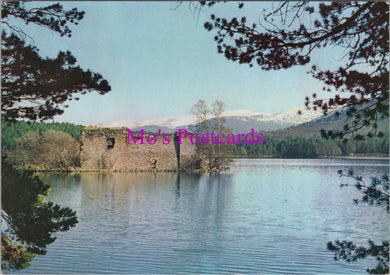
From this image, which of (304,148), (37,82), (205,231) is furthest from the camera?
(304,148)

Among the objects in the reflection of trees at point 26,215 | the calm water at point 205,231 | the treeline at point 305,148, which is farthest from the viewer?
the treeline at point 305,148

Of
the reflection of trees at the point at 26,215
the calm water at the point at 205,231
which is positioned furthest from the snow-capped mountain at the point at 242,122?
the reflection of trees at the point at 26,215

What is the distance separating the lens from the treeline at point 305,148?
2331 centimetres

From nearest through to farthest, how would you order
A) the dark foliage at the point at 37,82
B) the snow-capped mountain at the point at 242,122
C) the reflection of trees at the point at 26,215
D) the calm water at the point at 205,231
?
1. the reflection of trees at the point at 26,215
2. the dark foliage at the point at 37,82
3. the calm water at the point at 205,231
4. the snow-capped mountain at the point at 242,122

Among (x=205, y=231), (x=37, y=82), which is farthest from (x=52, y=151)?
(x=37, y=82)

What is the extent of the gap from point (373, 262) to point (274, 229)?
9.00ft

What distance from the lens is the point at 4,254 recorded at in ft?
15.4

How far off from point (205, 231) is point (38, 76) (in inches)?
175

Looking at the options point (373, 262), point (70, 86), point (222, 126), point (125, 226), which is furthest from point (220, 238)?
point (222, 126)

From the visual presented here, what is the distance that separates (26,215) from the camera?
4.71 m

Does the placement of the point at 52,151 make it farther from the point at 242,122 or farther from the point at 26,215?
the point at 26,215

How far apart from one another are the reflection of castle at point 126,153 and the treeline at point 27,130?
0.57 m

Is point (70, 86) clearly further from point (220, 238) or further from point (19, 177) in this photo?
point (220, 238)

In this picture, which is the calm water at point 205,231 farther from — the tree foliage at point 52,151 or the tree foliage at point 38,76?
the tree foliage at point 52,151
